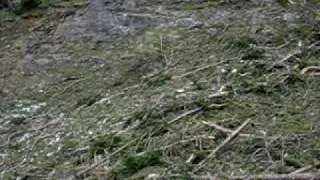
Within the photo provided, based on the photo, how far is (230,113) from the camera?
3.64 metres

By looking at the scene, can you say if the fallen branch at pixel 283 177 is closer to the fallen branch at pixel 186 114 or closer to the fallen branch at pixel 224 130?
the fallen branch at pixel 224 130

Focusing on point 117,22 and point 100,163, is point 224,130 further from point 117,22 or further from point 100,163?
point 117,22

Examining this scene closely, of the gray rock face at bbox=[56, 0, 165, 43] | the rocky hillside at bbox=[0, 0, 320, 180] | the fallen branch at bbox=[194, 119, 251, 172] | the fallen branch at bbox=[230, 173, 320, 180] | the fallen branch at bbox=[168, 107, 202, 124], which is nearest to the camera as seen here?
the fallen branch at bbox=[230, 173, 320, 180]

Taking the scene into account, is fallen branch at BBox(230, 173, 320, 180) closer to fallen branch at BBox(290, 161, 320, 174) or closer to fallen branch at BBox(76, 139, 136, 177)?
fallen branch at BBox(290, 161, 320, 174)

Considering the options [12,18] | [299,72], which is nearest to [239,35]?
[299,72]

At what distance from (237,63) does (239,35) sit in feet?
2.07

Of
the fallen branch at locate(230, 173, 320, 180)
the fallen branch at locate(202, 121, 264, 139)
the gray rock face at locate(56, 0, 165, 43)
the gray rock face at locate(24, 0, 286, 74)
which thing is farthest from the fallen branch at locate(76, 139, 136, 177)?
the gray rock face at locate(56, 0, 165, 43)

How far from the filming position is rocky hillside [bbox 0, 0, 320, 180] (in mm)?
3236

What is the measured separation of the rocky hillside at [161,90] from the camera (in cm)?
324

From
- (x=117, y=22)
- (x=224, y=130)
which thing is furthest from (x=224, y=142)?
(x=117, y=22)

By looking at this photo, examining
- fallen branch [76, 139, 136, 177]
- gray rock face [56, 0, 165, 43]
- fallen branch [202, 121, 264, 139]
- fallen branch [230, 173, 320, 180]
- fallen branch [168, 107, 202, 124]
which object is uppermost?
fallen branch [230, 173, 320, 180]

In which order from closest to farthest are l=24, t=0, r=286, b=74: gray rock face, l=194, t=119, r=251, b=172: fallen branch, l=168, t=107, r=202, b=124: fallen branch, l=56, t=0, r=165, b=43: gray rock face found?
1. l=194, t=119, r=251, b=172: fallen branch
2. l=168, t=107, r=202, b=124: fallen branch
3. l=24, t=0, r=286, b=74: gray rock face
4. l=56, t=0, r=165, b=43: gray rock face

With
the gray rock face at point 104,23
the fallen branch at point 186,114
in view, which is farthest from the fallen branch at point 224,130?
the gray rock face at point 104,23

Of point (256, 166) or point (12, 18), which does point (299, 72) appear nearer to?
point (256, 166)
